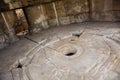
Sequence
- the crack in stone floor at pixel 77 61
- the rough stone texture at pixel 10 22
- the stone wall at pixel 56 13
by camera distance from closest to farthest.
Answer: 1. the crack in stone floor at pixel 77 61
2. the rough stone texture at pixel 10 22
3. the stone wall at pixel 56 13

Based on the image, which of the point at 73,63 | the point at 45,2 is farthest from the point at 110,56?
the point at 45,2

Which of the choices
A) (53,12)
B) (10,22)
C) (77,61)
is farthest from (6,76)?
(53,12)

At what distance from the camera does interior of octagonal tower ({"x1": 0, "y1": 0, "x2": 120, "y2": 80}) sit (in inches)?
108

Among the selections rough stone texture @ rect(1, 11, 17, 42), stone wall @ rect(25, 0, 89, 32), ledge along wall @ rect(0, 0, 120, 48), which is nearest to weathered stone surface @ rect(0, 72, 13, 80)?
ledge along wall @ rect(0, 0, 120, 48)

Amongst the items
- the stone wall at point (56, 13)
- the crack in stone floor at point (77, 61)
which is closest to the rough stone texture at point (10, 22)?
the stone wall at point (56, 13)

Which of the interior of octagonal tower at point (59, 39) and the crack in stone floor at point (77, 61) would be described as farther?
the interior of octagonal tower at point (59, 39)

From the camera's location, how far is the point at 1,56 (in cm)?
367

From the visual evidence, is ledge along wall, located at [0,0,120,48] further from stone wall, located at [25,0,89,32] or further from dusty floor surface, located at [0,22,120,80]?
dusty floor surface, located at [0,22,120,80]

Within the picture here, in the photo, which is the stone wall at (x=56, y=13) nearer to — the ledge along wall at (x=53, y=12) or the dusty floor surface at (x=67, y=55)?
the ledge along wall at (x=53, y=12)

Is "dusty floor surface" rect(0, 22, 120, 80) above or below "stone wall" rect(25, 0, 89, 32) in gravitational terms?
below

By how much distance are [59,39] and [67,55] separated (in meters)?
0.75

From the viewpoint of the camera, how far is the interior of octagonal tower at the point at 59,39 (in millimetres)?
2750

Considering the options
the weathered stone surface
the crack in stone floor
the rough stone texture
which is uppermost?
the rough stone texture

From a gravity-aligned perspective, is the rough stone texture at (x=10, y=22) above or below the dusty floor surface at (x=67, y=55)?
above
